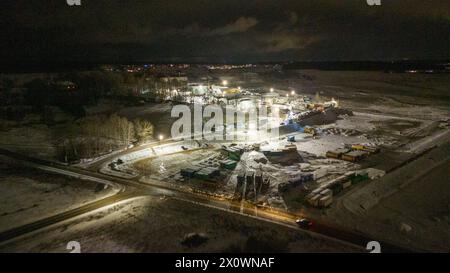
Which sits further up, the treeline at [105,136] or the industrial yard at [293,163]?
the treeline at [105,136]

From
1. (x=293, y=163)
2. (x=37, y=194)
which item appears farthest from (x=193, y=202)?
(x=293, y=163)

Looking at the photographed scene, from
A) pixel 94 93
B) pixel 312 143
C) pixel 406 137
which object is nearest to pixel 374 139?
pixel 406 137

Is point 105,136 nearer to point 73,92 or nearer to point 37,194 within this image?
point 37,194

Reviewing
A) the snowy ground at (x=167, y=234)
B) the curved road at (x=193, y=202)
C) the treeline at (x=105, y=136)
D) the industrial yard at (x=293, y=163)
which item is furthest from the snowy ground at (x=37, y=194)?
the treeline at (x=105, y=136)

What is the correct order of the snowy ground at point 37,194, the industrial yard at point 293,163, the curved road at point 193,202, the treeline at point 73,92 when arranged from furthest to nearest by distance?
the treeline at point 73,92
the industrial yard at point 293,163
the snowy ground at point 37,194
the curved road at point 193,202

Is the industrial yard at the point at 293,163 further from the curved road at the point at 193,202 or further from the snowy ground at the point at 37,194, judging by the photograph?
the snowy ground at the point at 37,194
